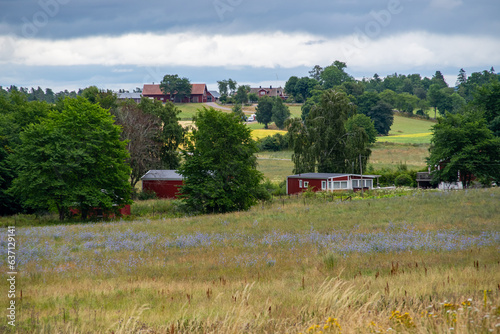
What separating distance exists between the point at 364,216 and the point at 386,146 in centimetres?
7830

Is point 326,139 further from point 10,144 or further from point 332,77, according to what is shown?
point 332,77

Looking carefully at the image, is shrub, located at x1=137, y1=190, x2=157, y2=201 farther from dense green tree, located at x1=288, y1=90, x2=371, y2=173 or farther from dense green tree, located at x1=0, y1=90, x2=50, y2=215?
dense green tree, located at x1=288, y1=90, x2=371, y2=173

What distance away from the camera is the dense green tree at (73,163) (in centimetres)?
3859

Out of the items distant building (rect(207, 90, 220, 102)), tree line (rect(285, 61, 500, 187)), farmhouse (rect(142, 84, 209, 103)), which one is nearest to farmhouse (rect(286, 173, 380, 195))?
tree line (rect(285, 61, 500, 187))

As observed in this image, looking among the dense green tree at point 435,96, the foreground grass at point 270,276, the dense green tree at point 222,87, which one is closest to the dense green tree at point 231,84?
the dense green tree at point 222,87

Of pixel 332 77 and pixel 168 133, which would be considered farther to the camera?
pixel 332 77

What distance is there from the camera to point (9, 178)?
45.5 meters

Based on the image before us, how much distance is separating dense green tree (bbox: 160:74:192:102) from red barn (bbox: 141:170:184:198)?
102051 millimetres

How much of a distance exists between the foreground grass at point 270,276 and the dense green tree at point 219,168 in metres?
13.3

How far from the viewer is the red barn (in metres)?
57.1

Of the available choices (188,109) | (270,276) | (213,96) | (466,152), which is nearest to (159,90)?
(188,109)

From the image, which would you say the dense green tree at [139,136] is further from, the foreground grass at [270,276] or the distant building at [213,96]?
the distant building at [213,96]

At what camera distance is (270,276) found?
12664 millimetres

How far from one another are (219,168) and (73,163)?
12.7 m
